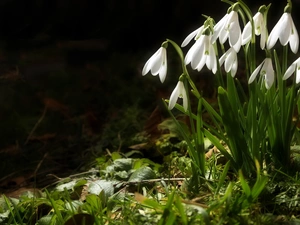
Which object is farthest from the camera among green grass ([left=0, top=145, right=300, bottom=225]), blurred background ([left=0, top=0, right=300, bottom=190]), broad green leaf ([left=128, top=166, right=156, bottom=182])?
blurred background ([left=0, top=0, right=300, bottom=190])

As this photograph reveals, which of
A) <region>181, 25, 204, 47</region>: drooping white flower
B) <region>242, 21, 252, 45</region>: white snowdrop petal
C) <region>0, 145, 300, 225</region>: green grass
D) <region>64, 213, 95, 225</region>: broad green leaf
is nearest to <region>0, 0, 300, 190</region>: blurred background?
<region>0, 145, 300, 225</region>: green grass

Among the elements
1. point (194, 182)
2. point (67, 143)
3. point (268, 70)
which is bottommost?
point (67, 143)

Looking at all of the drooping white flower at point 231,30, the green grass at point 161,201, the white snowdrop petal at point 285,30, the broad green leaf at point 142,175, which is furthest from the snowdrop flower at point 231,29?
the broad green leaf at point 142,175

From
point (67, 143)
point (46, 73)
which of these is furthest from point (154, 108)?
point (46, 73)

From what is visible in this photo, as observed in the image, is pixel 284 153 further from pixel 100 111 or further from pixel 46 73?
pixel 46 73

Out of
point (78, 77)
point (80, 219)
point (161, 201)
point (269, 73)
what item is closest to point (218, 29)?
point (269, 73)

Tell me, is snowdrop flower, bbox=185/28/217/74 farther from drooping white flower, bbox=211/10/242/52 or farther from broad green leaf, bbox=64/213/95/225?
broad green leaf, bbox=64/213/95/225
